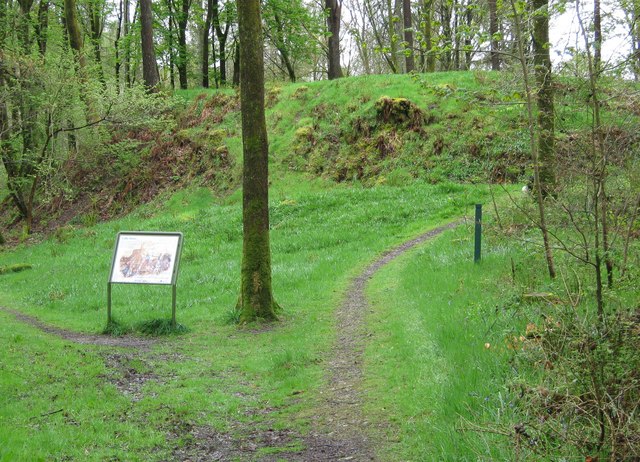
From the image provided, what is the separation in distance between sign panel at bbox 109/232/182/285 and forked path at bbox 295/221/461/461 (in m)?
3.40

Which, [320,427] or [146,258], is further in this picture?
[146,258]

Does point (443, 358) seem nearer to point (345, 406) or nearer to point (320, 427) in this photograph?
point (345, 406)

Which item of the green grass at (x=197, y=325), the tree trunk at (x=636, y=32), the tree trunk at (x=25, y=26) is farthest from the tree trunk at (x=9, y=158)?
the tree trunk at (x=636, y=32)

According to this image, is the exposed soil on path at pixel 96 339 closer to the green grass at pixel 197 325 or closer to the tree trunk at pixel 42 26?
the green grass at pixel 197 325

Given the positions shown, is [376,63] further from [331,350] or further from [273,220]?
[331,350]

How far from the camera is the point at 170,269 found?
1083cm

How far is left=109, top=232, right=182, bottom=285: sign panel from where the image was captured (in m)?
10.8

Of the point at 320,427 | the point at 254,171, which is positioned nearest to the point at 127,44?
the point at 254,171

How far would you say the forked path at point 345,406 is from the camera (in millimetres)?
5168

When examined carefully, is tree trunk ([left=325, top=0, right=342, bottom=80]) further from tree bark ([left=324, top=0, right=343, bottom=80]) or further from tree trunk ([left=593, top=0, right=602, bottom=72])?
tree trunk ([left=593, top=0, right=602, bottom=72])

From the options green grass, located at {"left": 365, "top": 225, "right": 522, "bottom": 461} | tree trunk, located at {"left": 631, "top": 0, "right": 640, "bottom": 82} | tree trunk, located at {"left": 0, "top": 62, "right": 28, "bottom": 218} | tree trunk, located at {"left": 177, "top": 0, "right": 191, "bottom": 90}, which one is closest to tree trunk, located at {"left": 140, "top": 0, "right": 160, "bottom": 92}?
tree trunk, located at {"left": 177, "top": 0, "right": 191, "bottom": 90}

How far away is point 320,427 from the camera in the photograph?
579 centimetres

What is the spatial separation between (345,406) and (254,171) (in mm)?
5497

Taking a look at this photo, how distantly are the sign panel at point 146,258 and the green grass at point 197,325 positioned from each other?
3.07ft
